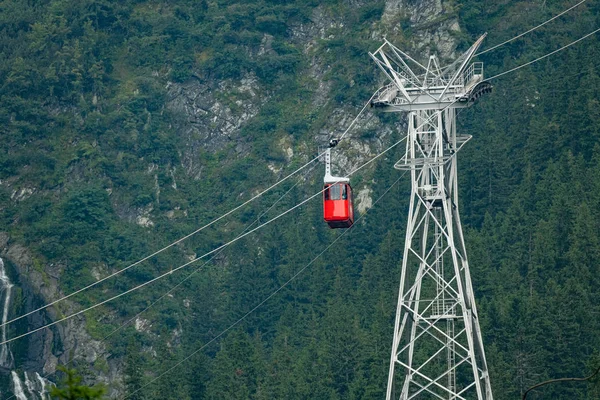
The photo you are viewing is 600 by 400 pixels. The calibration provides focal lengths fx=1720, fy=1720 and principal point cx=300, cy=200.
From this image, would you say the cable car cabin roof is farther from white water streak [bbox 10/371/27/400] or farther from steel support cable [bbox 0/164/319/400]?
steel support cable [bbox 0/164/319/400]

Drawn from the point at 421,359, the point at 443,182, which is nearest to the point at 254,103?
the point at 421,359

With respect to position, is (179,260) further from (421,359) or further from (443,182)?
(443,182)

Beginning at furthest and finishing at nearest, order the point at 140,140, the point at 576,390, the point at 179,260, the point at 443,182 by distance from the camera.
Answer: the point at 140,140 → the point at 179,260 → the point at 576,390 → the point at 443,182

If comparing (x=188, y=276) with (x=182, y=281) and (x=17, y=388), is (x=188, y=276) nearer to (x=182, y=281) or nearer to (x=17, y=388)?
(x=182, y=281)

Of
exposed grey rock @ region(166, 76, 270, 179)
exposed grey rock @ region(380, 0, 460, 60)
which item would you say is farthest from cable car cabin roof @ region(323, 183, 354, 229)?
exposed grey rock @ region(166, 76, 270, 179)

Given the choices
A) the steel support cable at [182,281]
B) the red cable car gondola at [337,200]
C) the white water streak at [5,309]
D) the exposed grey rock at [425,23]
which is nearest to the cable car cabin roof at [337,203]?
the red cable car gondola at [337,200]

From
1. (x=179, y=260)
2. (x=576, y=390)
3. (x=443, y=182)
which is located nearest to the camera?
(x=443, y=182)

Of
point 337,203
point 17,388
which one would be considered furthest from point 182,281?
point 337,203

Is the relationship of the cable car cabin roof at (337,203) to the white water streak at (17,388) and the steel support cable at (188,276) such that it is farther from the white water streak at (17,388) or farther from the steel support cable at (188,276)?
the steel support cable at (188,276)
